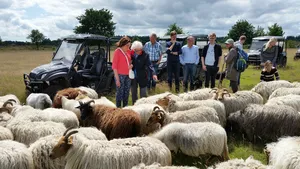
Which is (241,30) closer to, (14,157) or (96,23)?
(96,23)

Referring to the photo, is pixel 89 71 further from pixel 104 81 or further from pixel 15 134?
pixel 15 134

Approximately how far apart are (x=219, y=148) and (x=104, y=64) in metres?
6.46

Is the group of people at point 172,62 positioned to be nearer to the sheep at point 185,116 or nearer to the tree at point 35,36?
the sheep at point 185,116

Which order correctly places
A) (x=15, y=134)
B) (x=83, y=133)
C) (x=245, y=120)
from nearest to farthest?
(x=83, y=133) < (x=15, y=134) < (x=245, y=120)

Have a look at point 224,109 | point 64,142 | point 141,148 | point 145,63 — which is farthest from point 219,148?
point 145,63

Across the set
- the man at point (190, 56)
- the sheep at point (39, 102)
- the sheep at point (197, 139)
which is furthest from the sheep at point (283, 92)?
the sheep at point (39, 102)

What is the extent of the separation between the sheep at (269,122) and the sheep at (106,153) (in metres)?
2.65

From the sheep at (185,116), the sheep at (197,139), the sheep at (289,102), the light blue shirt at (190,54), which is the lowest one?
the sheep at (197,139)

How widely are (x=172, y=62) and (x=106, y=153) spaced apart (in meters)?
6.52

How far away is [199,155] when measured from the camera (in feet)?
18.2

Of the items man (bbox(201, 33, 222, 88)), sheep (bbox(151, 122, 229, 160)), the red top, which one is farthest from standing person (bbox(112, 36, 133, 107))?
man (bbox(201, 33, 222, 88))

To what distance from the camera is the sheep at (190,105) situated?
7.10m

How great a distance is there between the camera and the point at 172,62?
10.6 meters

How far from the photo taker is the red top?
300 inches
